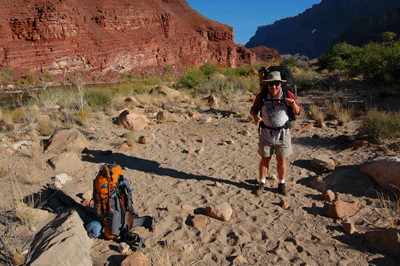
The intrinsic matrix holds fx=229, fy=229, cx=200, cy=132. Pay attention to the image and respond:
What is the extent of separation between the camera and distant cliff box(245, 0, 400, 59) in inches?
4235

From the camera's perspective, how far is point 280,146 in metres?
3.24

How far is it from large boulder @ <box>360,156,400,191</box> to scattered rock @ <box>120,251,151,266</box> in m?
3.10

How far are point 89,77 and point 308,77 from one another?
36127mm

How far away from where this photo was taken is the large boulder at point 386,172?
306 centimetres

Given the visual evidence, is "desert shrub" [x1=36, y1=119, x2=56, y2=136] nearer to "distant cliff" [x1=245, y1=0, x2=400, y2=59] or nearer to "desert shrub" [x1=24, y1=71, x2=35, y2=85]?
"desert shrub" [x1=24, y1=71, x2=35, y2=85]

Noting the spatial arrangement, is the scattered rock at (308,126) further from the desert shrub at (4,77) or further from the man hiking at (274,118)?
the desert shrub at (4,77)

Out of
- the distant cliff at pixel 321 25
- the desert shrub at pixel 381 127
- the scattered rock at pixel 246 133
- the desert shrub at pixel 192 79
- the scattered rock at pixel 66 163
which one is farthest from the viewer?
the distant cliff at pixel 321 25

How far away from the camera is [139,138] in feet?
19.9

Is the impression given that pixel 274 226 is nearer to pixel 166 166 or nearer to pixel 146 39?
pixel 166 166

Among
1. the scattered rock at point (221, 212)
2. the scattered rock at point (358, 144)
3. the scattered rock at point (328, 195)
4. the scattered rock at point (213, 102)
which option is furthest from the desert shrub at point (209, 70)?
the scattered rock at point (221, 212)

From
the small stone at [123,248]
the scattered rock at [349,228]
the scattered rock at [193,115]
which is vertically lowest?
the small stone at [123,248]

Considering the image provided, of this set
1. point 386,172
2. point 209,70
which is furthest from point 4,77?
point 386,172

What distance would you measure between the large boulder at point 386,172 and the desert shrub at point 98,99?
877cm

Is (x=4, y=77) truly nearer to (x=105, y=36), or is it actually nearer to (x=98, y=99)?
(x=105, y=36)
